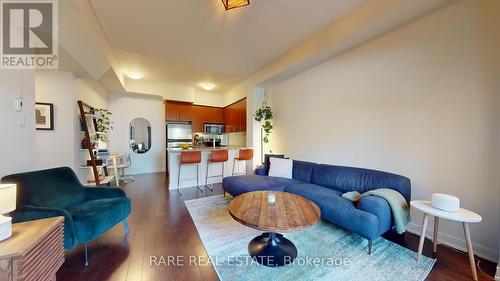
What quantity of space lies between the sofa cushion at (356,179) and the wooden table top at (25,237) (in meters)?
3.17

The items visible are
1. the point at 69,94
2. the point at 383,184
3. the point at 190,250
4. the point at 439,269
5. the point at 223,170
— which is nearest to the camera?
the point at 439,269

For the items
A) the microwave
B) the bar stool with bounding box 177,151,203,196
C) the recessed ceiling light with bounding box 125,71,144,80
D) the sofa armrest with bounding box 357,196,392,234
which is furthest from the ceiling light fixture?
the microwave

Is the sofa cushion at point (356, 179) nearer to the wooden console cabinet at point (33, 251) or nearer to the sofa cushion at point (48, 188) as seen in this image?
the wooden console cabinet at point (33, 251)

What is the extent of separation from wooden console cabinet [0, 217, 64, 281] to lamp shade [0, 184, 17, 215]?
7.1 inches

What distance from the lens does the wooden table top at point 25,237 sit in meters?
1.02

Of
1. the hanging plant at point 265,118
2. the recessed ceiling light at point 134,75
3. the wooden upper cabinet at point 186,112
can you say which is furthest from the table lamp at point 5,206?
the wooden upper cabinet at point 186,112

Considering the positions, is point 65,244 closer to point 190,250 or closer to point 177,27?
point 190,250

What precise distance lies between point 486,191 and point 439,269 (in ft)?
3.09

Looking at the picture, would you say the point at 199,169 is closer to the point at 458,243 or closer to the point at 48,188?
the point at 48,188

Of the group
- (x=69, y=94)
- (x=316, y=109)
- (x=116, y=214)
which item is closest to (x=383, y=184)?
(x=316, y=109)

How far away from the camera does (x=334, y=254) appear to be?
6.23 ft

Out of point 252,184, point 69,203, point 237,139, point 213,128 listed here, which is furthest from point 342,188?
point 213,128

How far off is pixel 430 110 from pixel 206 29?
3215 mm

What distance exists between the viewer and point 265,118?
15.6 ft
